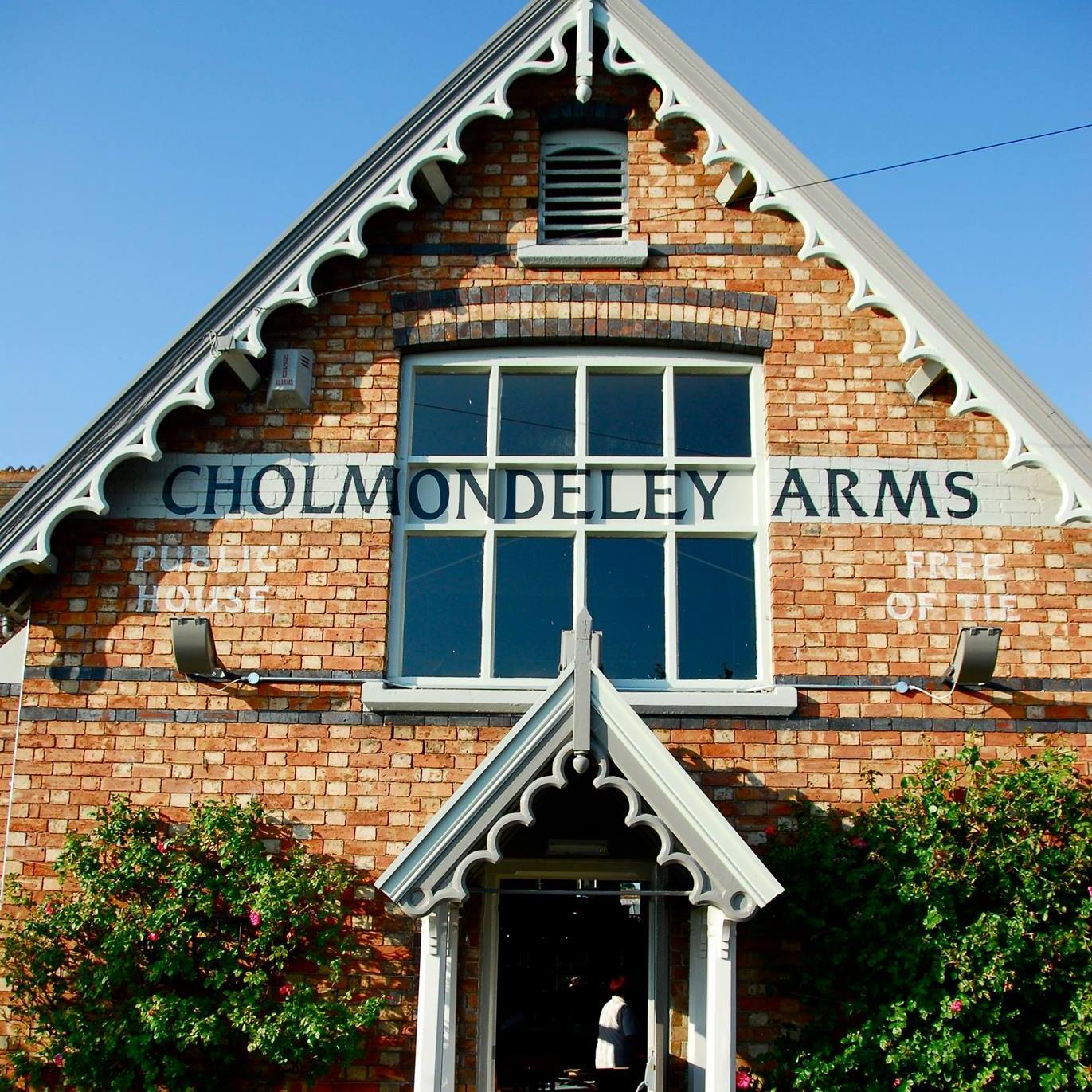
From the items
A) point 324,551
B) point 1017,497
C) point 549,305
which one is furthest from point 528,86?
point 1017,497

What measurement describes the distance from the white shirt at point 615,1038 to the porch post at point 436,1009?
5.08 feet

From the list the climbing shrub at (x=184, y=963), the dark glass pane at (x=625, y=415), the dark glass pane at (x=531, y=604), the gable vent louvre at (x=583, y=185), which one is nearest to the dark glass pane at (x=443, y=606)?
the dark glass pane at (x=531, y=604)

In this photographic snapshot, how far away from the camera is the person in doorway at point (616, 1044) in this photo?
9.55 metres

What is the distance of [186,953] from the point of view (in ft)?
28.1

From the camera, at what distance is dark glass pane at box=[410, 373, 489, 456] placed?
10.1 meters

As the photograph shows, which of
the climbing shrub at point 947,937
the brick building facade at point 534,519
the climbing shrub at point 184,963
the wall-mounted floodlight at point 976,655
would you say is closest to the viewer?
the climbing shrub at point 947,937

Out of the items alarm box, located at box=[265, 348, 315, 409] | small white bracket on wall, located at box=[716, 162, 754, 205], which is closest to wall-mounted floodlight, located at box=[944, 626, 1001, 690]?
small white bracket on wall, located at box=[716, 162, 754, 205]

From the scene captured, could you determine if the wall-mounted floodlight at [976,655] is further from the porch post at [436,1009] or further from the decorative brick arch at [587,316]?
A: the porch post at [436,1009]

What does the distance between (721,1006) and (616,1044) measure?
1.85 m

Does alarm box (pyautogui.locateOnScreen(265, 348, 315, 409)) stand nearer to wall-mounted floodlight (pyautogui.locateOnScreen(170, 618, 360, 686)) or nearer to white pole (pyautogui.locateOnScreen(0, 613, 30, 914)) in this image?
wall-mounted floodlight (pyautogui.locateOnScreen(170, 618, 360, 686))

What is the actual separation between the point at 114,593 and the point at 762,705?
4.51m

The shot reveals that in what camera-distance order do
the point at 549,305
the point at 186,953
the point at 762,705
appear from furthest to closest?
the point at 549,305 < the point at 762,705 < the point at 186,953

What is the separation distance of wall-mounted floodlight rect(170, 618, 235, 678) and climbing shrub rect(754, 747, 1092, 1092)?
3.93 meters

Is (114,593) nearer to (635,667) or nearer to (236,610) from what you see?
(236,610)
